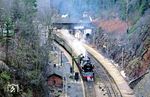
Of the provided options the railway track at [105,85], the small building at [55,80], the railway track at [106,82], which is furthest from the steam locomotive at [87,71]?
the small building at [55,80]

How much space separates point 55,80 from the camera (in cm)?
4347

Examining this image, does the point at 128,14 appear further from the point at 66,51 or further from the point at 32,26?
the point at 32,26

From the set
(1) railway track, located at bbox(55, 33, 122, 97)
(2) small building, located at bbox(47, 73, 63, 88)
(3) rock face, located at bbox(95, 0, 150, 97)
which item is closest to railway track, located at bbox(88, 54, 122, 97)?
(1) railway track, located at bbox(55, 33, 122, 97)

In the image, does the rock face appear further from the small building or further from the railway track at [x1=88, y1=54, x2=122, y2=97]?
the small building

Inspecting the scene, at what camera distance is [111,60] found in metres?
56.8

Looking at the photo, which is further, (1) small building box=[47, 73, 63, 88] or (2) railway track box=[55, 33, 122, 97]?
(1) small building box=[47, 73, 63, 88]

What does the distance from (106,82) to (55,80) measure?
6239 mm

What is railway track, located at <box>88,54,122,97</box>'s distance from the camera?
Answer: 4155cm

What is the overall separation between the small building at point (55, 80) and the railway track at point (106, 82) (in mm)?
4626

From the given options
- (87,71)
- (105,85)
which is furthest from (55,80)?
(105,85)

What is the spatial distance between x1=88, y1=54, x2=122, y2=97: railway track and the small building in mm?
4626

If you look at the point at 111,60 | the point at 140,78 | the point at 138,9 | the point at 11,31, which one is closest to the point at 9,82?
the point at 11,31

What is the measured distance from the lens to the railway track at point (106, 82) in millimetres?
41550

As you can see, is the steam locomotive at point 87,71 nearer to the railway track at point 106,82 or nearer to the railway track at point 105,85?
the railway track at point 105,85
